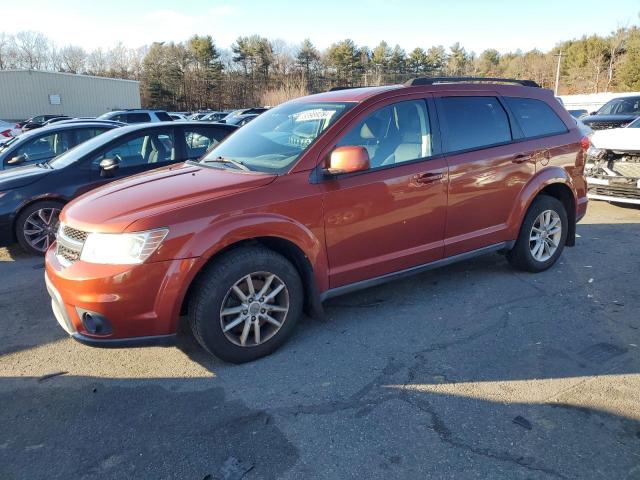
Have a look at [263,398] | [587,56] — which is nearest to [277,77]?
[587,56]

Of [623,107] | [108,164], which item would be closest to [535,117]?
[108,164]

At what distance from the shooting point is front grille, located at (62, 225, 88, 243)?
3.11 m

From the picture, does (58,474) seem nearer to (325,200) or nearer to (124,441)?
(124,441)

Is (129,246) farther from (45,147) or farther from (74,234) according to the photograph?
(45,147)

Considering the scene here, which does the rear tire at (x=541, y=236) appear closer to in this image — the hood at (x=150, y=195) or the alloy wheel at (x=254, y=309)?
the alloy wheel at (x=254, y=309)

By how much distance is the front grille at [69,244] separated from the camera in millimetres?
3111

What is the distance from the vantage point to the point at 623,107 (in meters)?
13.8

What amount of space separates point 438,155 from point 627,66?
195 ft

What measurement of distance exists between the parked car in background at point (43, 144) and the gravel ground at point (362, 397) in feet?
13.4

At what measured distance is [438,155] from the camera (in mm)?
4062

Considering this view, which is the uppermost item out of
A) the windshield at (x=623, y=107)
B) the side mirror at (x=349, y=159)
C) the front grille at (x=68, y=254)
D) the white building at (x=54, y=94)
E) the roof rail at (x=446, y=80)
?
the white building at (x=54, y=94)

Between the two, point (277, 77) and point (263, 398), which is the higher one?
point (277, 77)

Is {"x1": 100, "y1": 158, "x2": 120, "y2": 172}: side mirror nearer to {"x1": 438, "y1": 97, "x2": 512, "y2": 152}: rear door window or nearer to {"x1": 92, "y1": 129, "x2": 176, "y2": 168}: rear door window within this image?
{"x1": 92, "y1": 129, "x2": 176, "y2": 168}: rear door window

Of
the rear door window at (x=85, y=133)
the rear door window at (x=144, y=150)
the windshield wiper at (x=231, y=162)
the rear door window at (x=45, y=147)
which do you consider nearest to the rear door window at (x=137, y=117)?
the rear door window at (x=85, y=133)
